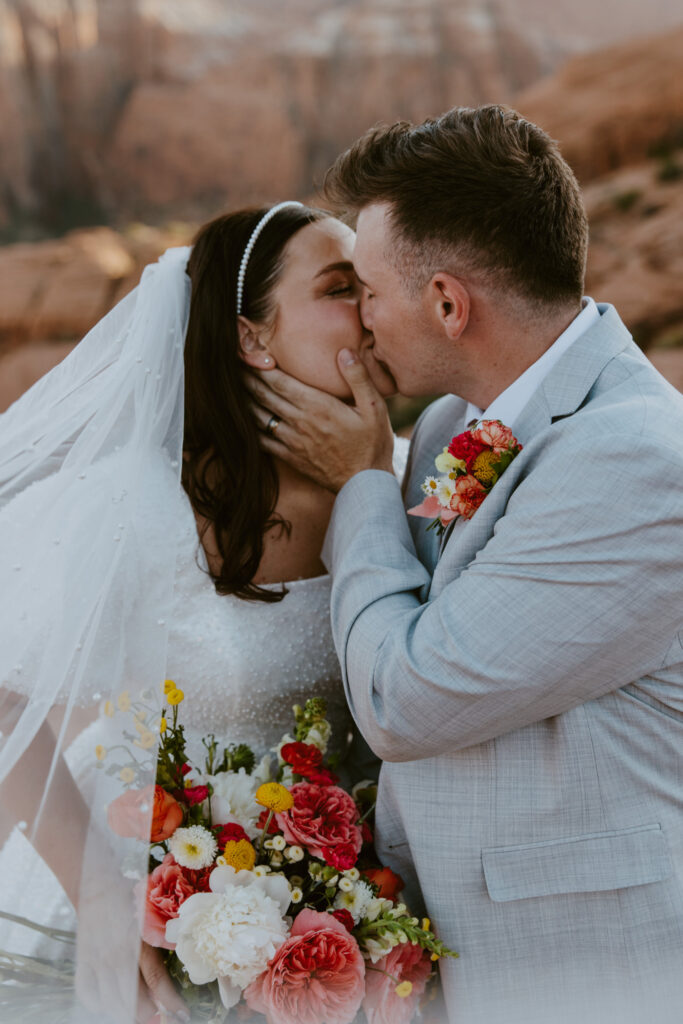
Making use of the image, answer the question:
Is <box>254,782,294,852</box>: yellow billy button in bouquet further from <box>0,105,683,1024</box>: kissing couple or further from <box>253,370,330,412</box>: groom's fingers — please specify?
<box>253,370,330,412</box>: groom's fingers

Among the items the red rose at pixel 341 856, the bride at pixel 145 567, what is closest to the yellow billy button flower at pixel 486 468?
the bride at pixel 145 567

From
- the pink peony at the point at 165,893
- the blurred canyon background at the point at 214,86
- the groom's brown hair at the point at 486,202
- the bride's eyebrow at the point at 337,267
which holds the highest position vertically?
the groom's brown hair at the point at 486,202

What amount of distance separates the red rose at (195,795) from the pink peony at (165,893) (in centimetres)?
14

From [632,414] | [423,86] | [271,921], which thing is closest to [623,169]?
[423,86]

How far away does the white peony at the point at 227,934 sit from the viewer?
5.63 feet

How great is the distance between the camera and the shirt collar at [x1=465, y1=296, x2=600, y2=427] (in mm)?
2158

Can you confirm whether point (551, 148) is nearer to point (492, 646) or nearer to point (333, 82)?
point (492, 646)

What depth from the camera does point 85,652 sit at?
2.02 m

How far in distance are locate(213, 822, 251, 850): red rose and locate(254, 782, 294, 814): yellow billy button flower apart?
0.08 meters

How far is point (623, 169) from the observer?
10.7m

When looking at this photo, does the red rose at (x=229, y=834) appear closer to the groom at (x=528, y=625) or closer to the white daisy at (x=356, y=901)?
the white daisy at (x=356, y=901)

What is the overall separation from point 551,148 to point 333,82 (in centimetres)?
1593

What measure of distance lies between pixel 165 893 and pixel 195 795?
22cm

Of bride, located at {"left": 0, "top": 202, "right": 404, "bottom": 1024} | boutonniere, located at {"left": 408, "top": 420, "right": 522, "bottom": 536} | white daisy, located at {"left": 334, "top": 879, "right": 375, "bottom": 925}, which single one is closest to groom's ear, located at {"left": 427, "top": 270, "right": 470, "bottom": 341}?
boutonniere, located at {"left": 408, "top": 420, "right": 522, "bottom": 536}
